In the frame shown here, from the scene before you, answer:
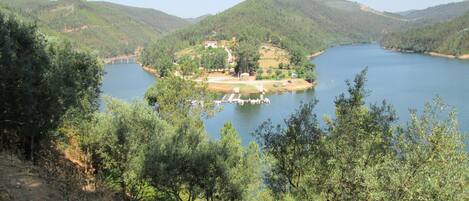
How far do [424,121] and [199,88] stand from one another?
29275 millimetres

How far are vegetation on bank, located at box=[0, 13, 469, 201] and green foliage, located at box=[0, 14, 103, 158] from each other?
1.4 inches

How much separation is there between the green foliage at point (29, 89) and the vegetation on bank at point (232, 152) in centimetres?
4

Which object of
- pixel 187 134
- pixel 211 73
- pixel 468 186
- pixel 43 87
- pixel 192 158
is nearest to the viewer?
pixel 468 186

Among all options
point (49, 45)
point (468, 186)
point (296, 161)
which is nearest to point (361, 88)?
point (296, 161)

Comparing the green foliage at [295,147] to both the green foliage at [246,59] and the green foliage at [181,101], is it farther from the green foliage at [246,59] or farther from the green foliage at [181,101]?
the green foliage at [246,59]

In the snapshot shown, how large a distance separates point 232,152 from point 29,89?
8658 mm

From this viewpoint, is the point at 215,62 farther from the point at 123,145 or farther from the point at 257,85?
the point at 123,145

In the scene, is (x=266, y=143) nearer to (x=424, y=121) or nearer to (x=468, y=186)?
(x=424, y=121)

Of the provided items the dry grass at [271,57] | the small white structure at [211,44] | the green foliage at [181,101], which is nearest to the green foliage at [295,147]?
the green foliage at [181,101]

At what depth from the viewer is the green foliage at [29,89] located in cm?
1412

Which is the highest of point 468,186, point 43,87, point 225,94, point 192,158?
point 43,87

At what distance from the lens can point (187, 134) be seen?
71.0 feet

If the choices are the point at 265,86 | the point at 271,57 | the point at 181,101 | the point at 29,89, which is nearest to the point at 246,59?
the point at 265,86

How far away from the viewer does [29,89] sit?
1425cm
